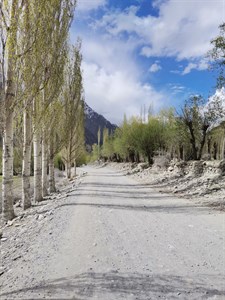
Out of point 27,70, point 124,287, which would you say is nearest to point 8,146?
point 27,70

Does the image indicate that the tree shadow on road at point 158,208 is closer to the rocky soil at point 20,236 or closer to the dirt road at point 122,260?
the dirt road at point 122,260

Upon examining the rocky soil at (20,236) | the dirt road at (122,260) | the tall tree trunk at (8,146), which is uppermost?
the tall tree trunk at (8,146)

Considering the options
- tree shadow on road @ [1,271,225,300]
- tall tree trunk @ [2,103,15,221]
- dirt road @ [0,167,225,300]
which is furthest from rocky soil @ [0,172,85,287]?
tall tree trunk @ [2,103,15,221]

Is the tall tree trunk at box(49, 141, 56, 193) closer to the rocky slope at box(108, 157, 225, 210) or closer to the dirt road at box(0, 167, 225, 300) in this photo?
the rocky slope at box(108, 157, 225, 210)

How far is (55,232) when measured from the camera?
6.83 m

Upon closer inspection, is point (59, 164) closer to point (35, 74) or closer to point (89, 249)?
point (35, 74)

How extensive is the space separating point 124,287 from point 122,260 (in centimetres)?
100

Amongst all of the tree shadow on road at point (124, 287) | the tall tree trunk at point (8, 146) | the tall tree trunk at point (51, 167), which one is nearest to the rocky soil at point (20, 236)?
the tree shadow on road at point (124, 287)

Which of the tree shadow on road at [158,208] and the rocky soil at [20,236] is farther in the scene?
the tree shadow on road at [158,208]

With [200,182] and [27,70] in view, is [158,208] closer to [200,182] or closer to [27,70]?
[200,182]

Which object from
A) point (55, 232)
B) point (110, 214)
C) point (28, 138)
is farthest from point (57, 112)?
point (55, 232)

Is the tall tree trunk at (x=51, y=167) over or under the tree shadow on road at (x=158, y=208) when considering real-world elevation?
over

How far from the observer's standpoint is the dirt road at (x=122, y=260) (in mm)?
3701

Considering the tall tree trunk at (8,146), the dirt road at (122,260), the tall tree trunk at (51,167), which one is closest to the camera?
Answer: the dirt road at (122,260)
